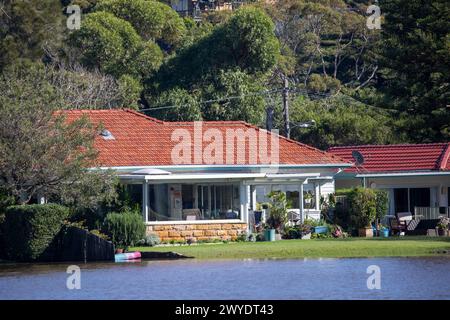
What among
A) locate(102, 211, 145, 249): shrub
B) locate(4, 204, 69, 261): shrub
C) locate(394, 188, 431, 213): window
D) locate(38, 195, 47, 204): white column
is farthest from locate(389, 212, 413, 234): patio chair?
locate(4, 204, 69, 261): shrub

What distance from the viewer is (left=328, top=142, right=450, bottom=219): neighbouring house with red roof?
4797 cm

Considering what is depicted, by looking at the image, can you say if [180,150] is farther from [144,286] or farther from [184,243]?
[144,286]

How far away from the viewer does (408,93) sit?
177ft

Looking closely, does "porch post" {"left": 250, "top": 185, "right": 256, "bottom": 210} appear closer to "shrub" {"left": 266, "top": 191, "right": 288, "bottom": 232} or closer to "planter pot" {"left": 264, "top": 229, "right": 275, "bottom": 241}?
"shrub" {"left": 266, "top": 191, "right": 288, "bottom": 232}

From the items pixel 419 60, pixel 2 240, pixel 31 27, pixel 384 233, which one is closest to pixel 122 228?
pixel 2 240

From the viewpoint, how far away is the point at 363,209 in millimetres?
42250

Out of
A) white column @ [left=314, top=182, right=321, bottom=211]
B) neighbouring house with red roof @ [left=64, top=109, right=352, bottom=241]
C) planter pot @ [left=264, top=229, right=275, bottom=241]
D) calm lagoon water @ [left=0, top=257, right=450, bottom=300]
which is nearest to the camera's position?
calm lagoon water @ [left=0, top=257, right=450, bottom=300]

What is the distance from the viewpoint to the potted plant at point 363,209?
139ft

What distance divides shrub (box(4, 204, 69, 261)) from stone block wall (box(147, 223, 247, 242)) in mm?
3979

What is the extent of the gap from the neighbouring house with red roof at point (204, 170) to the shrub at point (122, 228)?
6.70 feet

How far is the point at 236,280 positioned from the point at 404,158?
21666 mm

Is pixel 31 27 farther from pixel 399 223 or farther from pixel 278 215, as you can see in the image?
pixel 399 223
